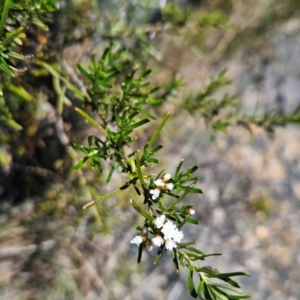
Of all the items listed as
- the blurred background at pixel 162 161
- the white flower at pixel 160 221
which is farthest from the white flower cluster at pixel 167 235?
the blurred background at pixel 162 161

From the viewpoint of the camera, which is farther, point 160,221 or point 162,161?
point 162,161

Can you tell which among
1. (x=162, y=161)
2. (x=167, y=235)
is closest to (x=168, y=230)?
(x=167, y=235)

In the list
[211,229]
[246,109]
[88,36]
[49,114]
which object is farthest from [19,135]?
[246,109]

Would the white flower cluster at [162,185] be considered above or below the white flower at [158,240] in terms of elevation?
above

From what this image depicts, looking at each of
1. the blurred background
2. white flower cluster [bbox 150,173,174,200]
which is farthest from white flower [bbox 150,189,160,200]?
the blurred background

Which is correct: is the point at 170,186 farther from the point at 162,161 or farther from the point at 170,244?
the point at 162,161

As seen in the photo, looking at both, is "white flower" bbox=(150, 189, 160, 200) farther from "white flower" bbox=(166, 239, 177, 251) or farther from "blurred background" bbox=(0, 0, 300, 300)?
"blurred background" bbox=(0, 0, 300, 300)

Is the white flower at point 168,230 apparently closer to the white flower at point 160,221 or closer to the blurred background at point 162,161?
the white flower at point 160,221

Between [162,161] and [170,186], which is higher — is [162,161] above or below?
above
